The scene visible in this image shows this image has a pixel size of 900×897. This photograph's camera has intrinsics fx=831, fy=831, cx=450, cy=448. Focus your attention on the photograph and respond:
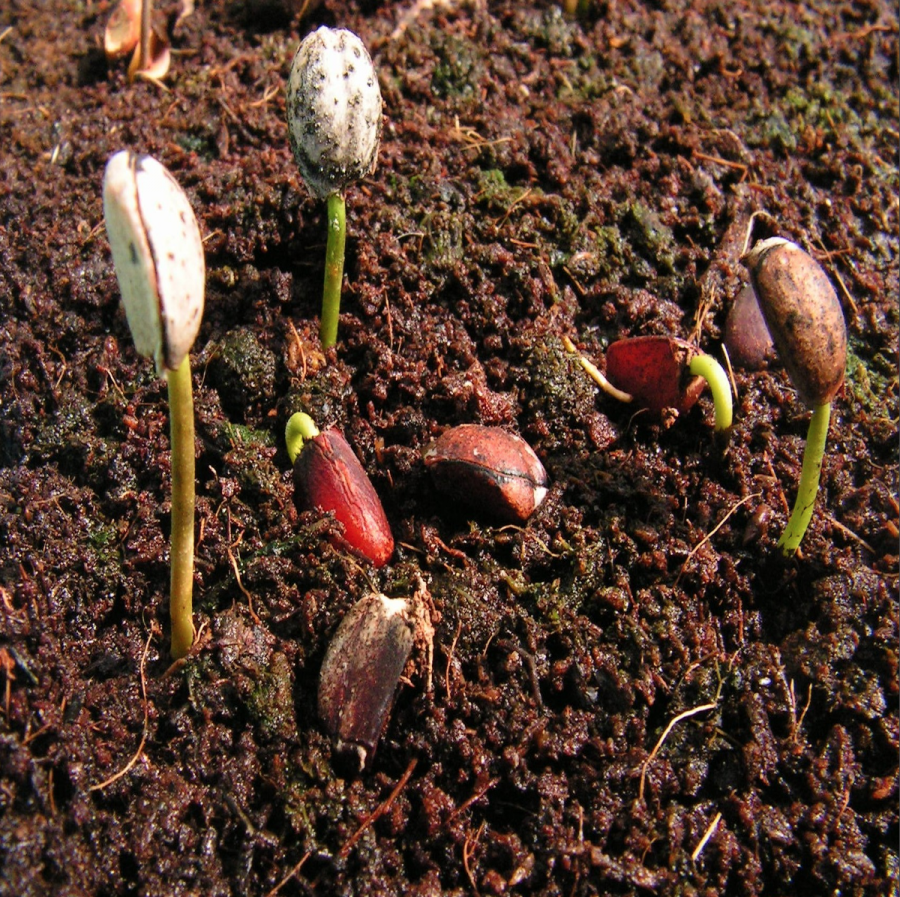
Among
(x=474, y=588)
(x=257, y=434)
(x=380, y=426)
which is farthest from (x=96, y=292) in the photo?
(x=474, y=588)

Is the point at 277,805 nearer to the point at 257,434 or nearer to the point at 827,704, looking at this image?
the point at 257,434

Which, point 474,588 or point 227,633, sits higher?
point 474,588

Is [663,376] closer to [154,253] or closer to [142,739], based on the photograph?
[154,253]

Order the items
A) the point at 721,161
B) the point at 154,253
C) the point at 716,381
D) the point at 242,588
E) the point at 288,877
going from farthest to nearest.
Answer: the point at 721,161
the point at 716,381
the point at 242,588
the point at 288,877
the point at 154,253

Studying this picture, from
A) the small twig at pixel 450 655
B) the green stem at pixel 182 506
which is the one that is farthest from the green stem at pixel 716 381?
the green stem at pixel 182 506

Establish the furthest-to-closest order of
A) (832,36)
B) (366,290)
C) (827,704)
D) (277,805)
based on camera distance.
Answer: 1. (832,36)
2. (366,290)
3. (827,704)
4. (277,805)

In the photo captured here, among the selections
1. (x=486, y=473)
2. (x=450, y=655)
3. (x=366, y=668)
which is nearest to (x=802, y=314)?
(x=486, y=473)

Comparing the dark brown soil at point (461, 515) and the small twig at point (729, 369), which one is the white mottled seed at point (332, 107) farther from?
the small twig at point (729, 369)

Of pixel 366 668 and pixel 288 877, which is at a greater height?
pixel 366 668
